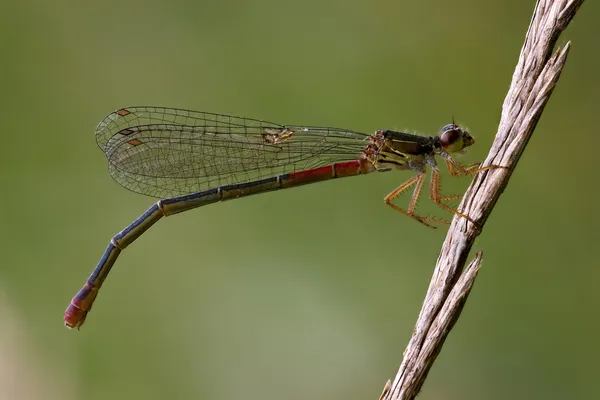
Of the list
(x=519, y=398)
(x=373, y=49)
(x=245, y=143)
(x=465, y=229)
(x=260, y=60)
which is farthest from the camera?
(x=260, y=60)

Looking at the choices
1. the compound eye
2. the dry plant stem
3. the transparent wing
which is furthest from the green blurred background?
the dry plant stem

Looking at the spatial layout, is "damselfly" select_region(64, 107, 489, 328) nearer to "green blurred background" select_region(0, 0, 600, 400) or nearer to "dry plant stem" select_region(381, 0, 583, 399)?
"green blurred background" select_region(0, 0, 600, 400)

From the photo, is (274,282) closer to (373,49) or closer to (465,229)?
(373,49)

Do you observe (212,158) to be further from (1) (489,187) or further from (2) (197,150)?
(1) (489,187)

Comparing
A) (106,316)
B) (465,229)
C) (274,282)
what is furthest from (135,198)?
(465,229)

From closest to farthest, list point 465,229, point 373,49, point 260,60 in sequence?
1. point 465,229
2. point 373,49
3. point 260,60

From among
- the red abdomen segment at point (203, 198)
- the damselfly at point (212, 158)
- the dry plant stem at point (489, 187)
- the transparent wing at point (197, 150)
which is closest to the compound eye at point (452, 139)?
the damselfly at point (212, 158)

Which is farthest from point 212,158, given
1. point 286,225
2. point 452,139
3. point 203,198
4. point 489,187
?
point 489,187

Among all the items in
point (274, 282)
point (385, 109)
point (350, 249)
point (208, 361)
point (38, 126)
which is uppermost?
point (385, 109)
